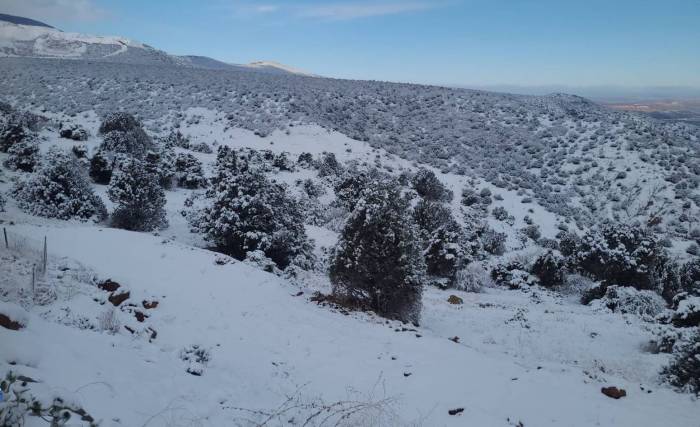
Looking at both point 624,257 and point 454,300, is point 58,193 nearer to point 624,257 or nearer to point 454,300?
point 454,300

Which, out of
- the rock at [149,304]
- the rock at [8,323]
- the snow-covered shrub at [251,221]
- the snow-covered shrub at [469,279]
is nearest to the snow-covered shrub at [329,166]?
the snow-covered shrub at [251,221]

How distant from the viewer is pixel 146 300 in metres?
10.0

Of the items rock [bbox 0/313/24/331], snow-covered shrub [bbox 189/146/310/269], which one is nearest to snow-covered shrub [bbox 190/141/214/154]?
snow-covered shrub [bbox 189/146/310/269]

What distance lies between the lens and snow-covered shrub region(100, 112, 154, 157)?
26953 millimetres

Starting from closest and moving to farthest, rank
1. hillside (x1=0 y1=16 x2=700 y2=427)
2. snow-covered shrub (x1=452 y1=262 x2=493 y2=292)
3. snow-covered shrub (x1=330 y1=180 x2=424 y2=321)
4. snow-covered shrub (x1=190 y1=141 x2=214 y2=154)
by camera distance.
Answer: hillside (x1=0 y1=16 x2=700 y2=427), snow-covered shrub (x1=330 y1=180 x2=424 y2=321), snow-covered shrub (x1=452 y1=262 x2=493 y2=292), snow-covered shrub (x1=190 y1=141 x2=214 y2=154)

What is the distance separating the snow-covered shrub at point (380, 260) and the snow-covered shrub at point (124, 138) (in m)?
19.9

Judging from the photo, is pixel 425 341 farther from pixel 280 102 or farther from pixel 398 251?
pixel 280 102

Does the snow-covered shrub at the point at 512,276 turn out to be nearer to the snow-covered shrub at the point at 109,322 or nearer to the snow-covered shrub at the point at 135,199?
the snow-covered shrub at the point at 135,199

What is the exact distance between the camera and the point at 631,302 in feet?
61.7

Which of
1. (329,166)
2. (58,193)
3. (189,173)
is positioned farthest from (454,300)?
(329,166)

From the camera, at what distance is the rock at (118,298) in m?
9.27

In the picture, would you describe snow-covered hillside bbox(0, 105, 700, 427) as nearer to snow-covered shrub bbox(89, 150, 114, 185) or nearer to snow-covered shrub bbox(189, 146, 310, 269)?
snow-covered shrub bbox(189, 146, 310, 269)

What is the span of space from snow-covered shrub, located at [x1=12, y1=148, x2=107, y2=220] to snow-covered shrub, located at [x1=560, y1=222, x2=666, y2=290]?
26.6 meters

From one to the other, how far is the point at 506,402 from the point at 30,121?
108ft
